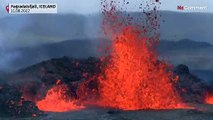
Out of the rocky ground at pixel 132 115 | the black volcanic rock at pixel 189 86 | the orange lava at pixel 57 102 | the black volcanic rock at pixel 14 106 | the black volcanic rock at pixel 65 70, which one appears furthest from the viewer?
the black volcanic rock at pixel 189 86

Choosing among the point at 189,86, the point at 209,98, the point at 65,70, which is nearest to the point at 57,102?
the point at 65,70

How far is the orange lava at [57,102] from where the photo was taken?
33.5 m

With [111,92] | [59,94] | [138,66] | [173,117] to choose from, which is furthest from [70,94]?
[173,117]

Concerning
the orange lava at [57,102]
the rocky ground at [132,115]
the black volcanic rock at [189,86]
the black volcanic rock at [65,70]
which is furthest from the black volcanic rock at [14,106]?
the black volcanic rock at [189,86]

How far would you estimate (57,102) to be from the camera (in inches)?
1398

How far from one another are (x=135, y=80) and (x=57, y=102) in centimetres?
609

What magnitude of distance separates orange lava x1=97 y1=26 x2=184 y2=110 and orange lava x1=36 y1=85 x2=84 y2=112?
243cm

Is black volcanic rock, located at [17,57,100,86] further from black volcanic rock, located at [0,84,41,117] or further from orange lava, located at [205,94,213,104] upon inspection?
orange lava, located at [205,94,213,104]

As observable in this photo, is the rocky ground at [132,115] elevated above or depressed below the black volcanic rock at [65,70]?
below

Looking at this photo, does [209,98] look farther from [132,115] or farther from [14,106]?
[14,106]

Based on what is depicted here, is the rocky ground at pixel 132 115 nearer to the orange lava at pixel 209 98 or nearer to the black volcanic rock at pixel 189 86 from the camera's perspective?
the black volcanic rock at pixel 189 86

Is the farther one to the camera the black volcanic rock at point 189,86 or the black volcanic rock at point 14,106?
the black volcanic rock at point 189,86

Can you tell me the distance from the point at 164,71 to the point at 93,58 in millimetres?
6193

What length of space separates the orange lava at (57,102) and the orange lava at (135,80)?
7.99 feet
